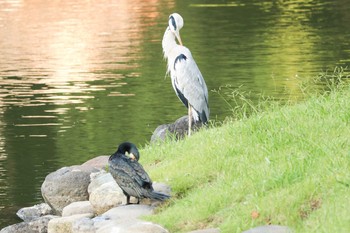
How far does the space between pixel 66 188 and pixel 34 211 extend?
193cm

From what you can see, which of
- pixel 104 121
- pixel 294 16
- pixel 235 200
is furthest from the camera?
pixel 294 16

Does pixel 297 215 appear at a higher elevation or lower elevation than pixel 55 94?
higher

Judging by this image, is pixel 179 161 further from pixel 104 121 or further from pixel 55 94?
pixel 55 94

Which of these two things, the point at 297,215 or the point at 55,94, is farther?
the point at 55,94

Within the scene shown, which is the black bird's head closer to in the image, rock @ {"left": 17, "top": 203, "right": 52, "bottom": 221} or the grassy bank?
the grassy bank

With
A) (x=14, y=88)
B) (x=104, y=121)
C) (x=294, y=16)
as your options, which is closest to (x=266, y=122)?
(x=104, y=121)

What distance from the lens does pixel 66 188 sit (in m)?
16.4

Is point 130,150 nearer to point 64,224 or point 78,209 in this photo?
point 64,224

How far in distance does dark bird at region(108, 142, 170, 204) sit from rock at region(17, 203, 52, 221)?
197 inches

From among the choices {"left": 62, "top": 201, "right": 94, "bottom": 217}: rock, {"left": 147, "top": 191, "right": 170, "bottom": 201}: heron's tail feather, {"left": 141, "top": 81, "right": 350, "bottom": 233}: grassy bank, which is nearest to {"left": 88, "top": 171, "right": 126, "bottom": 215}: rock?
{"left": 62, "top": 201, "right": 94, "bottom": 217}: rock

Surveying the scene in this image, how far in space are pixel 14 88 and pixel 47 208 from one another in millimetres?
15665

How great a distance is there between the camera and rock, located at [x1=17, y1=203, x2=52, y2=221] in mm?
17859

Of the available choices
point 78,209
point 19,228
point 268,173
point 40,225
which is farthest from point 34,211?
point 268,173

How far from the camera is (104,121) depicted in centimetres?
2714
